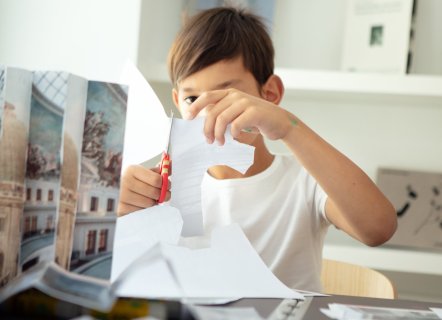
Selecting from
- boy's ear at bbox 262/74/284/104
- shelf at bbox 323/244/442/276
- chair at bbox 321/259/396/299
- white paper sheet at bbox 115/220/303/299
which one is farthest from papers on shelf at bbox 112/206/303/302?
shelf at bbox 323/244/442/276

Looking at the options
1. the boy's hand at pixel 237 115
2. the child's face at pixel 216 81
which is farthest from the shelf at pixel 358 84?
the boy's hand at pixel 237 115

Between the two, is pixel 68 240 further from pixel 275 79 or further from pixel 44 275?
pixel 275 79

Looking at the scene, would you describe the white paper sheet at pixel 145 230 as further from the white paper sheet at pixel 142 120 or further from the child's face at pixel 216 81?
the child's face at pixel 216 81

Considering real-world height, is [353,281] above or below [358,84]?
below

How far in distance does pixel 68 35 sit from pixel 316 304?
4.11ft

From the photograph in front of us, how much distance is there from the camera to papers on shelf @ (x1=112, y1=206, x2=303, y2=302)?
24.2 inches

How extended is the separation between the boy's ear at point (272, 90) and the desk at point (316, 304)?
1.86 ft

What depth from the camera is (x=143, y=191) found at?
79cm

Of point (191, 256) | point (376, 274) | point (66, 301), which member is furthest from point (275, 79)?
point (66, 301)

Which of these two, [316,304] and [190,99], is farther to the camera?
[190,99]

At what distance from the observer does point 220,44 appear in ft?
3.66

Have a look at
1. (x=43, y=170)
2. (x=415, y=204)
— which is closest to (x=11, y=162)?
(x=43, y=170)

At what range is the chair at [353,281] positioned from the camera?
0.98 m

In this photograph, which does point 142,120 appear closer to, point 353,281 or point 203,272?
point 203,272
